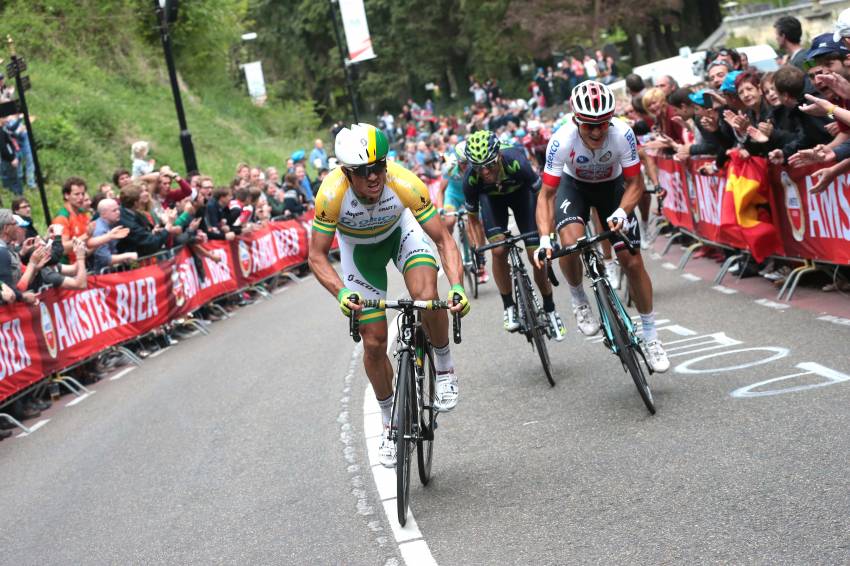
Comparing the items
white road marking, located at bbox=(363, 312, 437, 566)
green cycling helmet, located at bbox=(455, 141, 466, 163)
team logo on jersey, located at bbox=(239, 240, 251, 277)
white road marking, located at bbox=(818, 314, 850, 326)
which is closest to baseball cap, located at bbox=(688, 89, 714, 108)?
green cycling helmet, located at bbox=(455, 141, 466, 163)

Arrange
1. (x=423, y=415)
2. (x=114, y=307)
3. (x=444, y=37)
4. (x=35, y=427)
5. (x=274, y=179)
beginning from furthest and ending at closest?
(x=444, y=37) → (x=274, y=179) → (x=114, y=307) → (x=35, y=427) → (x=423, y=415)

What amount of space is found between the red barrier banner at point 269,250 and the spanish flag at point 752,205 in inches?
399

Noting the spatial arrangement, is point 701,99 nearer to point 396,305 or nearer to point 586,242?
point 586,242

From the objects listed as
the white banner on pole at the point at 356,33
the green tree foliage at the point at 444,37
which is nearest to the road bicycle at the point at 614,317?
the white banner on pole at the point at 356,33

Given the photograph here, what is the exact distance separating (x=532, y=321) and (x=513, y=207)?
5.72 ft

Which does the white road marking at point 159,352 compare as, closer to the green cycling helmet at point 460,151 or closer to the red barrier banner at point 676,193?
the green cycling helmet at point 460,151

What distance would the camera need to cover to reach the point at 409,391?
6910mm

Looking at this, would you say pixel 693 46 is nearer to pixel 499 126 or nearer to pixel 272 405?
pixel 499 126

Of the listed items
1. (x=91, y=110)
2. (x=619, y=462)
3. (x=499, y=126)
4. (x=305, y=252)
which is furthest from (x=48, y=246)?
(x=499, y=126)

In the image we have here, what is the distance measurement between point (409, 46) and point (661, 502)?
79.9 metres

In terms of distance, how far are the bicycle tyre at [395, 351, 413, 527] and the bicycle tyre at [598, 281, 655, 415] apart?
187 centimetres

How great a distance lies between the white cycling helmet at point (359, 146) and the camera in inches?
276

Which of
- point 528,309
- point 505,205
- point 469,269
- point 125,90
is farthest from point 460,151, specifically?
point 125,90

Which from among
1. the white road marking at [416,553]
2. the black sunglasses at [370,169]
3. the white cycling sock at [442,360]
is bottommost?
the white road marking at [416,553]
